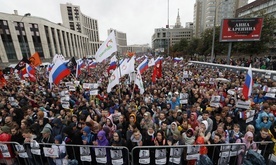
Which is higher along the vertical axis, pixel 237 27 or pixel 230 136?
pixel 237 27

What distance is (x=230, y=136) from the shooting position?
167 inches

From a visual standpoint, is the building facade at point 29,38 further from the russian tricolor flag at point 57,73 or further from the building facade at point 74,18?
the building facade at point 74,18

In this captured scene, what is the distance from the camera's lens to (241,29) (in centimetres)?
1680

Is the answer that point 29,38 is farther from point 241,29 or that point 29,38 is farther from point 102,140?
point 102,140

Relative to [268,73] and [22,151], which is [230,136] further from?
[268,73]

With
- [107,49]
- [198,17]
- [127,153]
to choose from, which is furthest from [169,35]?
[127,153]

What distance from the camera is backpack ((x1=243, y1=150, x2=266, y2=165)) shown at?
11.6ft

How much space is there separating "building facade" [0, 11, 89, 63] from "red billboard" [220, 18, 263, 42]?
1248 inches

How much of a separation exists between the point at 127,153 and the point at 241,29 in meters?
18.8

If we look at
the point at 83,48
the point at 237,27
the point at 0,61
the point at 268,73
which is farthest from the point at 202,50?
the point at 83,48

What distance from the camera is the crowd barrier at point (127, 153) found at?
3.77 metres

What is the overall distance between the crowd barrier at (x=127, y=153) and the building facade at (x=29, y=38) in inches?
1182

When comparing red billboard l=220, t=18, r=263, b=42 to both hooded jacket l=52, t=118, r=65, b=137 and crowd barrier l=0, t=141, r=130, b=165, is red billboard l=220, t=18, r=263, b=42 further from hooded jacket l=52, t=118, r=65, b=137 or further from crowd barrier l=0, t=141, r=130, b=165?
hooded jacket l=52, t=118, r=65, b=137

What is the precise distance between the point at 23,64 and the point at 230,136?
13.7 m
